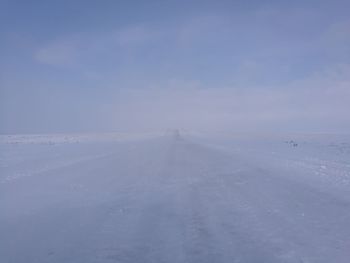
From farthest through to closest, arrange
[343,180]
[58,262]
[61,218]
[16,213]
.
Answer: [343,180]
[16,213]
[61,218]
[58,262]

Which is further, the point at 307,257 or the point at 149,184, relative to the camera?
the point at 149,184

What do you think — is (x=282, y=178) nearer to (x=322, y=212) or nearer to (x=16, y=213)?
(x=322, y=212)

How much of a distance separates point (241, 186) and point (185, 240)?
19.8 ft

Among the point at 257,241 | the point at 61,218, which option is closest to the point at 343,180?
the point at 257,241

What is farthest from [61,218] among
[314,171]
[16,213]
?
[314,171]

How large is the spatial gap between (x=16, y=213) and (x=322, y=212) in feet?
22.4

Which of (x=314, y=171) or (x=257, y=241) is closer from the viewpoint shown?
(x=257, y=241)

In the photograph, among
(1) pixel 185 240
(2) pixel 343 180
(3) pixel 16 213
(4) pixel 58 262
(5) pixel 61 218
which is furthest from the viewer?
(2) pixel 343 180

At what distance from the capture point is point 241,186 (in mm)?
12039

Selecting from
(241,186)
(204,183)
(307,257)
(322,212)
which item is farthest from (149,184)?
(307,257)

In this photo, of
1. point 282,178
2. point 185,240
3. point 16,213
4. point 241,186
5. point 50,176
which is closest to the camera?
point 185,240

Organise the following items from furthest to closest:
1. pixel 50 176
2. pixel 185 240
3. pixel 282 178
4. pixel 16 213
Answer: pixel 50 176 < pixel 282 178 < pixel 16 213 < pixel 185 240

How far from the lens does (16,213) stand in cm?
895

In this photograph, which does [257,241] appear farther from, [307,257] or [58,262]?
[58,262]
